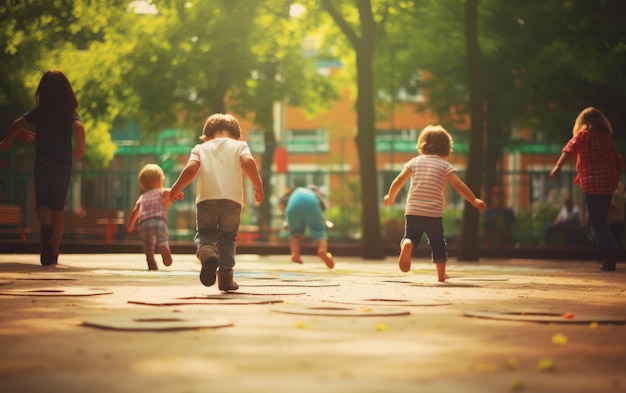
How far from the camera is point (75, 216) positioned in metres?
31.7

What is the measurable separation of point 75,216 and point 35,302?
23.4m

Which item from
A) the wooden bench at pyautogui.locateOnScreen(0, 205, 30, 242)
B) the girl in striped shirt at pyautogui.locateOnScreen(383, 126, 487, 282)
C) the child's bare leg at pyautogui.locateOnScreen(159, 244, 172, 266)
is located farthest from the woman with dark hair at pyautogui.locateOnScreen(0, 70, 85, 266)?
the wooden bench at pyautogui.locateOnScreen(0, 205, 30, 242)

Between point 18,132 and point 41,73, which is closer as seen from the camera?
point 18,132

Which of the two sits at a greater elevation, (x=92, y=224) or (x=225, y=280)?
(x=92, y=224)

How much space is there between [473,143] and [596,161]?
591 centimetres

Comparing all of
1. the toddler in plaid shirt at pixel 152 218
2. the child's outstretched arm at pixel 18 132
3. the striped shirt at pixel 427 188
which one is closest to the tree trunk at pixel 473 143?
the toddler in plaid shirt at pixel 152 218

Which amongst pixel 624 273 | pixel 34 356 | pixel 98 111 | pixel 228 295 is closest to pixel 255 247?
pixel 98 111

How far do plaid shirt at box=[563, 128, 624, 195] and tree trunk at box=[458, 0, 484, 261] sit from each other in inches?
209

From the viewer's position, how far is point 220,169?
10.5 m

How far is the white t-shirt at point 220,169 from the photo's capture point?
10.5 m

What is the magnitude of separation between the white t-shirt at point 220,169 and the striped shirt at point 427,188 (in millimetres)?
2732

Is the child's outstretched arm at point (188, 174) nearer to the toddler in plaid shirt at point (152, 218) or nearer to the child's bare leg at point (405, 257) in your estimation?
the child's bare leg at point (405, 257)

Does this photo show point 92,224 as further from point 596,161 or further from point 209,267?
point 209,267

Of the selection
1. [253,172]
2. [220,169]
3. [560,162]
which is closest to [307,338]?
[253,172]
